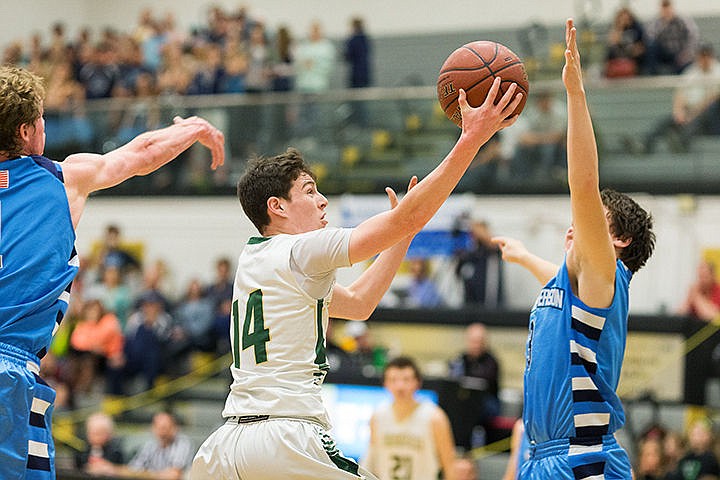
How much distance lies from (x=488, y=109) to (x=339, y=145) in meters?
11.6

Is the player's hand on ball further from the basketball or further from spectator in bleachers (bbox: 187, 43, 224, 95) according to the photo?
spectator in bleachers (bbox: 187, 43, 224, 95)

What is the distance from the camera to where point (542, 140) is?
13883mm

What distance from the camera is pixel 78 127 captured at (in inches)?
679

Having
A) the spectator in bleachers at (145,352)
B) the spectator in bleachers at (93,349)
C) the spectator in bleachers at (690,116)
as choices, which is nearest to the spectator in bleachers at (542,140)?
the spectator in bleachers at (690,116)

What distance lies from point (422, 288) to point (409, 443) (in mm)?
5284

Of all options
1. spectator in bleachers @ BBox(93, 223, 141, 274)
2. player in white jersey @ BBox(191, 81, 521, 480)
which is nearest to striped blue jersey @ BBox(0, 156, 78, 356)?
player in white jersey @ BBox(191, 81, 521, 480)

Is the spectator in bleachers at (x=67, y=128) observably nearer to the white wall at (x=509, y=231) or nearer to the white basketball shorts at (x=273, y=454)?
the white wall at (x=509, y=231)

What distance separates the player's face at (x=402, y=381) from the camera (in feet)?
29.1

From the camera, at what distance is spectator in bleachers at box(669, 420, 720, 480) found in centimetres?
1016

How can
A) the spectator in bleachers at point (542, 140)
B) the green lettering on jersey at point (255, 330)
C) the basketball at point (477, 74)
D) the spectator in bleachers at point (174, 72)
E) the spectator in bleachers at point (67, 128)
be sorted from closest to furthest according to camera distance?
the green lettering on jersey at point (255, 330) < the basketball at point (477, 74) < the spectator in bleachers at point (542, 140) < the spectator in bleachers at point (67, 128) < the spectator in bleachers at point (174, 72)

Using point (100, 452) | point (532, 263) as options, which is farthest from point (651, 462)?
point (100, 452)

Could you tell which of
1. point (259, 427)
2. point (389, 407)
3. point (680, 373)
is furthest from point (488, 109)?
point (680, 373)

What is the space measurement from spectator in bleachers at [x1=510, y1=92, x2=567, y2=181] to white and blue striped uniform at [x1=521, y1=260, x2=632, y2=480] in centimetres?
934

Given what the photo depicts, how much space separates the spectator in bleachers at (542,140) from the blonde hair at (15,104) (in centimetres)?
1006
